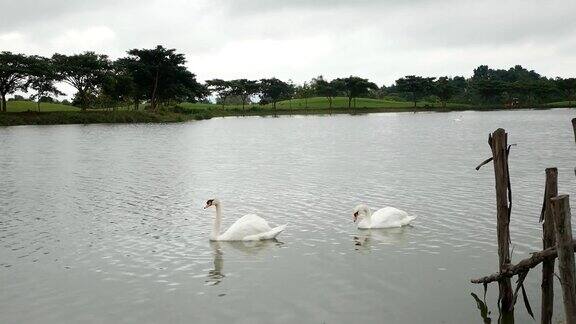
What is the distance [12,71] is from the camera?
91.2 meters

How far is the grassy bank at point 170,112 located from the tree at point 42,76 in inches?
142

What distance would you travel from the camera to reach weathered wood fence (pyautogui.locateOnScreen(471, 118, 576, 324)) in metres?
7.95

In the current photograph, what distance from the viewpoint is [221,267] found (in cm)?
1390

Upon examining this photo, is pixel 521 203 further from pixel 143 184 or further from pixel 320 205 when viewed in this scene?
pixel 143 184

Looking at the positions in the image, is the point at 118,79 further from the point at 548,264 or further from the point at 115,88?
the point at 548,264

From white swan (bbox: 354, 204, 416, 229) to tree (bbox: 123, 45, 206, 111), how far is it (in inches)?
3990

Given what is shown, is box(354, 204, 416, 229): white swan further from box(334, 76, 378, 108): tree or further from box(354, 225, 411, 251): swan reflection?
box(334, 76, 378, 108): tree

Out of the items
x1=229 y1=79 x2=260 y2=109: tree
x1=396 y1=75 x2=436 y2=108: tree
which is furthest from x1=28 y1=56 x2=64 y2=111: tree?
x1=396 y1=75 x2=436 y2=108: tree

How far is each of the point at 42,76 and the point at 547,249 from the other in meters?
101

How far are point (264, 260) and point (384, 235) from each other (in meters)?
4.04

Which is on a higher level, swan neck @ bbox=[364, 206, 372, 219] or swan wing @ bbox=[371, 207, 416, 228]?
swan neck @ bbox=[364, 206, 372, 219]

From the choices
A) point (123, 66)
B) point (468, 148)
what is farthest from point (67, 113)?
point (468, 148)

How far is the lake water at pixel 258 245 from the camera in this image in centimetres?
1113

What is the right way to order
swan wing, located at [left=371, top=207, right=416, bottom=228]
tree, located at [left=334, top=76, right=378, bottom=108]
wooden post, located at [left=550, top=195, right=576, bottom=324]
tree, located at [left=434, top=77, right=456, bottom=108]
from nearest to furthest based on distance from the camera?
wooden post, located at [left=550, top=195, right=576, bottom=324], swan wing, located at [left=371, top=207, right=416, bottom=228], tree, located at [left=334, top=76, right=378, bottom=108], tree, located at [left=434, top=77, right=456, bottom=108]
